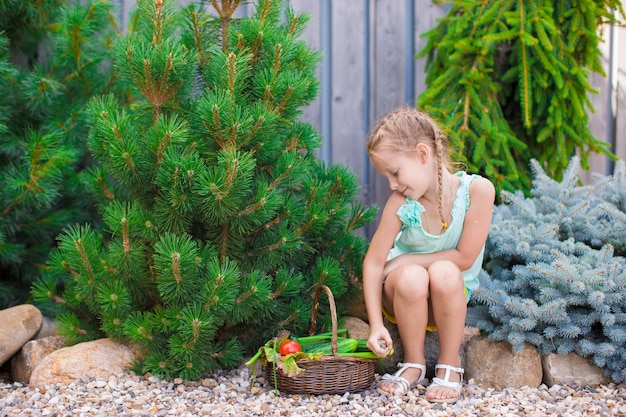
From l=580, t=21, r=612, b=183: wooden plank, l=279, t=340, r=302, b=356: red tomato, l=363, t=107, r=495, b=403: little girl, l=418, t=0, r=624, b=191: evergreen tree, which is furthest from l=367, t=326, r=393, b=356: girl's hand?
l=580, t=21, r=612, b=183: wooden plank

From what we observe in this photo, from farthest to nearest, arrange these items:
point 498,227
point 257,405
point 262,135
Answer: point 498,227
point 262,135
point 257,405

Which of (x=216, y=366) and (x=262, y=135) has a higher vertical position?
(x=262, y=135)

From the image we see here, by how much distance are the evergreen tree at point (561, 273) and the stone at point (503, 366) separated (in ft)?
0.19

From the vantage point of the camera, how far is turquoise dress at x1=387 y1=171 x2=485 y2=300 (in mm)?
2572

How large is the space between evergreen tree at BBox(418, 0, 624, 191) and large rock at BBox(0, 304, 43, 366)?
6.83 feet

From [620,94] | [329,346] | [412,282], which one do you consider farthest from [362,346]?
[620,94]

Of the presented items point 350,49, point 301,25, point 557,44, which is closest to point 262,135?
point 301,25

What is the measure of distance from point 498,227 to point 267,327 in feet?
3.65

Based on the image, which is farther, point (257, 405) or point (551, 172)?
point (551, 172)

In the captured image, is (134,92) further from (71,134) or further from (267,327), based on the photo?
(267,327)

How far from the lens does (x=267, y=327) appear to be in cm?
276

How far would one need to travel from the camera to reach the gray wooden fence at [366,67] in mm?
3773

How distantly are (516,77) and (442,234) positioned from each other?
136 cm

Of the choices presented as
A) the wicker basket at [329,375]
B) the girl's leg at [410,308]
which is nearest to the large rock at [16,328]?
the wicker basket at [329,375]
